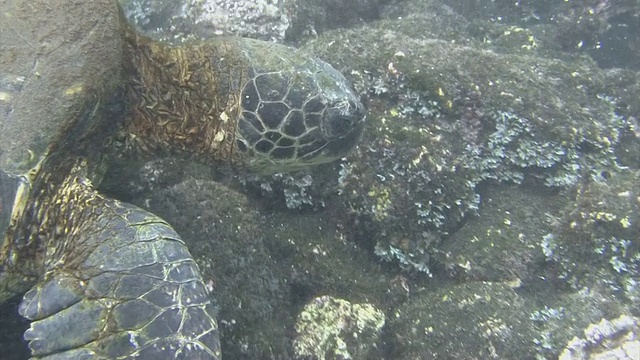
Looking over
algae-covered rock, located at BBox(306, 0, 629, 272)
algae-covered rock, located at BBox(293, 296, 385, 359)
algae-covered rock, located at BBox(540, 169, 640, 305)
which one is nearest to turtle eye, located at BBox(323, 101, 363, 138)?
algae-covered rock, located at BBox(306, 0, 629, 272)

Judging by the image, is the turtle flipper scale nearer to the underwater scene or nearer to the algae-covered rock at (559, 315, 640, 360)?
the underwater scene

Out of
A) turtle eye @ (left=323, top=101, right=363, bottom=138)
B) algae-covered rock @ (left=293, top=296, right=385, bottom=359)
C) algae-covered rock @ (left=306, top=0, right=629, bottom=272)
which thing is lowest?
algae-covered rock @ (left=293, top=296, right=385, bottom=359)

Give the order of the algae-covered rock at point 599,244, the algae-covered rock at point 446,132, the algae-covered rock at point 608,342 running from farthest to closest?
1. the algae-covered rock at point 599,244
2. the algae-covered rock at point 446,132
3. the algae-covered rock at point 608,342

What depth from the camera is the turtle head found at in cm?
275

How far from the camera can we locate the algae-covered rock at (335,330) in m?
2.87

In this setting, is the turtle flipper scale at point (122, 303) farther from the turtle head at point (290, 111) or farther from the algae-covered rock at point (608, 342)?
the algae-covered rock at point (608, 342)

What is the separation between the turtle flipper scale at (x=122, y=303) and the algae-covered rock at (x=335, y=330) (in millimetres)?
1095

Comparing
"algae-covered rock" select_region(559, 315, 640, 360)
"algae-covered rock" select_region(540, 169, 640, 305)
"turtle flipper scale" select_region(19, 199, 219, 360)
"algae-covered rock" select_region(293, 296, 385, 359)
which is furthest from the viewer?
"algae-covered rock" select_region(540, 169, 640, 305)

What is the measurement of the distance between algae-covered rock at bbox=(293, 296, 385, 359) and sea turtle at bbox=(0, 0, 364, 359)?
97 cm

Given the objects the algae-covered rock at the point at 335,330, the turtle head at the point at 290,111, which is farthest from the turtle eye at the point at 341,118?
the algae-covered rock at the point at 335,330

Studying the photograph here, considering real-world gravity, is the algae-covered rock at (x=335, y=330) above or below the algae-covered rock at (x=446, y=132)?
below

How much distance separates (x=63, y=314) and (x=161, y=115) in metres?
1.24

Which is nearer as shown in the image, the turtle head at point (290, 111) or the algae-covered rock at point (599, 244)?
the turtle head at point (290, 111)

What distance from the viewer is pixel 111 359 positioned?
1.75 metres
